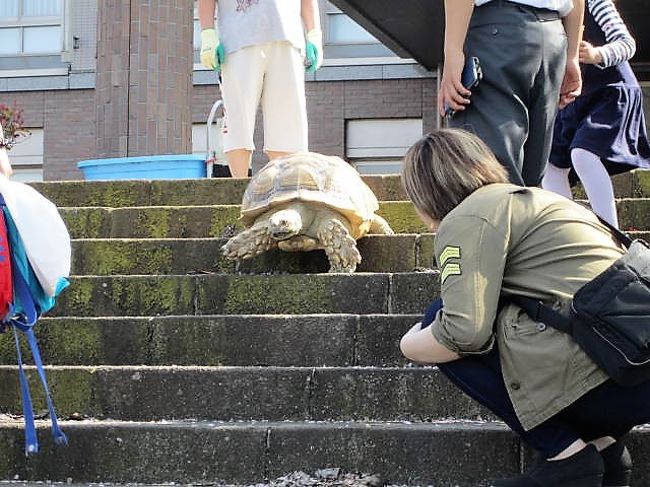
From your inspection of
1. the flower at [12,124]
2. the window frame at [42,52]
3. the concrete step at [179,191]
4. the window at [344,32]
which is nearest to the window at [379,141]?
the window at [344,32]

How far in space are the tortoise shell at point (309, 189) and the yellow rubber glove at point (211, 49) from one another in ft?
2.49

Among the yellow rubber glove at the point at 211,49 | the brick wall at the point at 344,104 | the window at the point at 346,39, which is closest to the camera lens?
the yellow rubber glove at the point at 211,49

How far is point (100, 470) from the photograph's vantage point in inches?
169

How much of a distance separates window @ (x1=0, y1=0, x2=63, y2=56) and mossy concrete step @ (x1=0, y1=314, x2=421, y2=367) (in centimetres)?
1580

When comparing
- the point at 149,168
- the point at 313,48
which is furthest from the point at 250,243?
the point at 149,168

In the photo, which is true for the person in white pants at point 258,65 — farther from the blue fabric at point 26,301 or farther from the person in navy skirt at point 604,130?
the blue fabric at point 26,301

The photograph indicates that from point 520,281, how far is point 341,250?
2.80 meters

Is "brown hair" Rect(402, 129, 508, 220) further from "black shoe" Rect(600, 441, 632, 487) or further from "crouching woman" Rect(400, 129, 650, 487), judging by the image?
"black shoe" Rect(600, 441, 632, 487)

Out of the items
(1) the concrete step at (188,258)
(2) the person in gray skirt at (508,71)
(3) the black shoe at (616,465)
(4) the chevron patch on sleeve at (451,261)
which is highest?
(2) the person in gray skirt at (508,71)

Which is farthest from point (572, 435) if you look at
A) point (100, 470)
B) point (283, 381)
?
point (100, 470)

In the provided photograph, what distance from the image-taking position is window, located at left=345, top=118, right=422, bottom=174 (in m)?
19.2

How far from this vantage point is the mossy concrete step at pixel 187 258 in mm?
6289

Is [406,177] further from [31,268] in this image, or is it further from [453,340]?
[31,268]

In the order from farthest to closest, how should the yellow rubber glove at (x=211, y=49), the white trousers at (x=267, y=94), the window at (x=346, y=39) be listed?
the window at (x=346, y=39)
the white trousers at (x=267, y=94)
the yellow rubber glove at (x=211, y=49)
